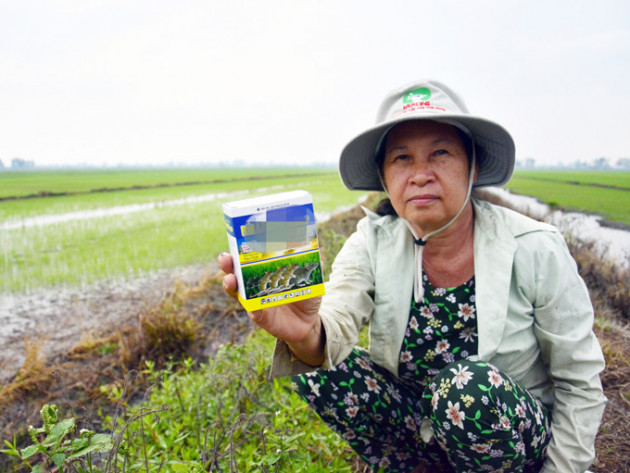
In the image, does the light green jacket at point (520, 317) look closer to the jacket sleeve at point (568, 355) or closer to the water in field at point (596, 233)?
the jacket sleeve at point (568, 355)

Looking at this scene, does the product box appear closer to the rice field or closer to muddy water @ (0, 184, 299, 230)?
the rice field

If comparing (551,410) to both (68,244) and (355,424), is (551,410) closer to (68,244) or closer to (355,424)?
(355,424)

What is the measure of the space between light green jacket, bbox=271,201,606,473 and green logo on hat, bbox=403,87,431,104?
1.62 feet

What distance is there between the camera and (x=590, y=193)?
14.6 ft

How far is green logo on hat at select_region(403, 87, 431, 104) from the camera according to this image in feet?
5.36

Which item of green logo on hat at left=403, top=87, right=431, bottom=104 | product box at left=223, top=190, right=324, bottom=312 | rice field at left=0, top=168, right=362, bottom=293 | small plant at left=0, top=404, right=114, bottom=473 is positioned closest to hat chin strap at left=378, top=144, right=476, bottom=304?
green logo on hat at left=403, top=87, right=431, bottom=104

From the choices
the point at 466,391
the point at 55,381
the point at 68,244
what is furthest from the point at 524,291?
the point at 68,244

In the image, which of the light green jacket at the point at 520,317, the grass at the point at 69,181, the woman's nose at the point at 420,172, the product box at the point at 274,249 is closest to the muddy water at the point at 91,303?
the light green jacket at the point at 520,317

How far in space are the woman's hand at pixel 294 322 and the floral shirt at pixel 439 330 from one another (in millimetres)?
435

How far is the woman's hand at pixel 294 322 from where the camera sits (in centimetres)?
126

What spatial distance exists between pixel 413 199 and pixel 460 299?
444 mm

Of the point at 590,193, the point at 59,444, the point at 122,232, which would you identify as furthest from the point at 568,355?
the point at 122,232

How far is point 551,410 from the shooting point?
172 centimetres

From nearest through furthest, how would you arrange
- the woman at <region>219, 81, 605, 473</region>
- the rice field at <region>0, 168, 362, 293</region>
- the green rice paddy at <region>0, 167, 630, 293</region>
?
the woman at <region>219, 81, 605, 473</region> → the green rice paddy at <region>0, 167, 630, 293</region> → the rice field at <region>0, 168, 362, 293</region>
